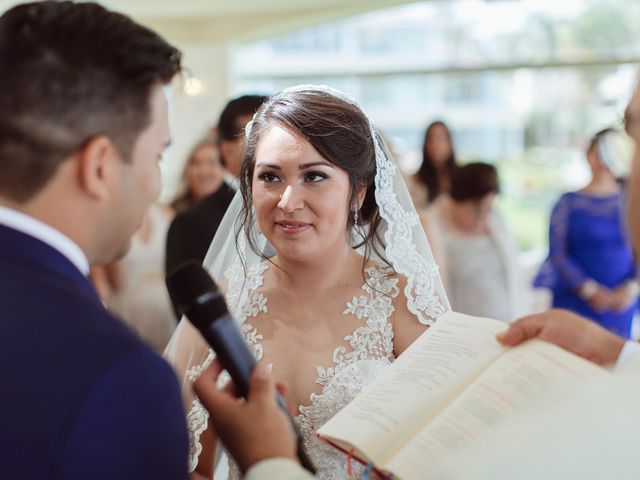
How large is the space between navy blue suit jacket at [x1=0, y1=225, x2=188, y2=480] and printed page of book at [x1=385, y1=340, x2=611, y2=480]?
48 cm

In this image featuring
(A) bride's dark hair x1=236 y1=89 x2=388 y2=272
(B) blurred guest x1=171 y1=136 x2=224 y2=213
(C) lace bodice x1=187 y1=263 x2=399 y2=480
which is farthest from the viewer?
(B) blurred guest x1=171 y1=136 x2=224 y2=213

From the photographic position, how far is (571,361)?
145 centimetres

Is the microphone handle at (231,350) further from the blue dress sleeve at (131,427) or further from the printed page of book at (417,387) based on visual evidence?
the printed page of book at (417,387)

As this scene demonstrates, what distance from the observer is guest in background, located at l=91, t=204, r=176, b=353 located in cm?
506

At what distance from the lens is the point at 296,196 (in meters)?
2.24

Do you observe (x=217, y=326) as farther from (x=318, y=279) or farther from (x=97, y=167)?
(x=318, y=279)

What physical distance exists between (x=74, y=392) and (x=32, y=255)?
9.0 inches

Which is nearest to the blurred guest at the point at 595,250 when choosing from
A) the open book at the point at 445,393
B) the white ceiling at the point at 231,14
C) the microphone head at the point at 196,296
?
the white ceiling at the point at 231,14

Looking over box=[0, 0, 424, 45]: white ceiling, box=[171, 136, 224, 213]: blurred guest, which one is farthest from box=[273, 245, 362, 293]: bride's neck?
box=[0, 0, 424, 45]: white ceiling

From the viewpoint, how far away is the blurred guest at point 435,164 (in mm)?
6520

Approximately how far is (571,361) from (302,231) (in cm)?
98

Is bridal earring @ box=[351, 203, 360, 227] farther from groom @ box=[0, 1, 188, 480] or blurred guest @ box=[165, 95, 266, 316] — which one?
groom @ box=[0, 1, 188, 480]

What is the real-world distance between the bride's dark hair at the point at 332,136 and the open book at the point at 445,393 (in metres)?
0.73

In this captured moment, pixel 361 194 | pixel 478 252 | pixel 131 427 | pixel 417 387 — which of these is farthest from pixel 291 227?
pixel 478 252
